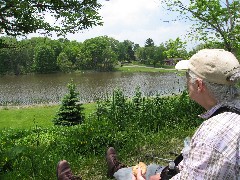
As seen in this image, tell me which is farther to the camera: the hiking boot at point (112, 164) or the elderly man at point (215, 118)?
the hiking boot at point (112, 164)

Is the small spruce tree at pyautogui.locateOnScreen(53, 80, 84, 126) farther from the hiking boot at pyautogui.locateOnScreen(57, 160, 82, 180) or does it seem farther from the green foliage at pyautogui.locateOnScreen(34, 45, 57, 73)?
the green foliage at pyautogui.locateOnScreen(34, 45, 57, 73)

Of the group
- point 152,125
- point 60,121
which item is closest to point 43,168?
point 152,125

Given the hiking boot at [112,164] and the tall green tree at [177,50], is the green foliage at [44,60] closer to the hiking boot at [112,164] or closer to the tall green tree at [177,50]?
the tall green tree at [177,50]

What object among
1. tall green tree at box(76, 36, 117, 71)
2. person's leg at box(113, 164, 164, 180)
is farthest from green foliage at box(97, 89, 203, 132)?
tall green tree at box(76, 36, 117, 71)

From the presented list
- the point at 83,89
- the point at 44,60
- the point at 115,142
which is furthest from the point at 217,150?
the point at 44,60

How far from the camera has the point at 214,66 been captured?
6.40 feet

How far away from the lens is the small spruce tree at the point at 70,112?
595 inches

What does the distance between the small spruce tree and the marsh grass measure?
21.1 feet

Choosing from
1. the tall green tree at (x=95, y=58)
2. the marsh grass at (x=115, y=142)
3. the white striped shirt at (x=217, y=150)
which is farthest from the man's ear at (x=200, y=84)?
the tall green tree at (x=95, y=58)

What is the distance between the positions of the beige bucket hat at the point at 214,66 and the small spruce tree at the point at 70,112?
13.2 metres

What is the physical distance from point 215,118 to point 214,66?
0.34 m

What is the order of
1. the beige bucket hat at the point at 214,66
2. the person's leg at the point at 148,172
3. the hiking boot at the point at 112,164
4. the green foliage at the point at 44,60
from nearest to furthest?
the beige bucket hat at the point at 214,66, the person's leg at the point at 148,172, the hiking boot at the point at 112,164, the green foliage at the point at 44,60

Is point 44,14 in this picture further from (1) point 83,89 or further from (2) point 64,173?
(1) point 83,89

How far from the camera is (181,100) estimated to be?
8.61 meters
